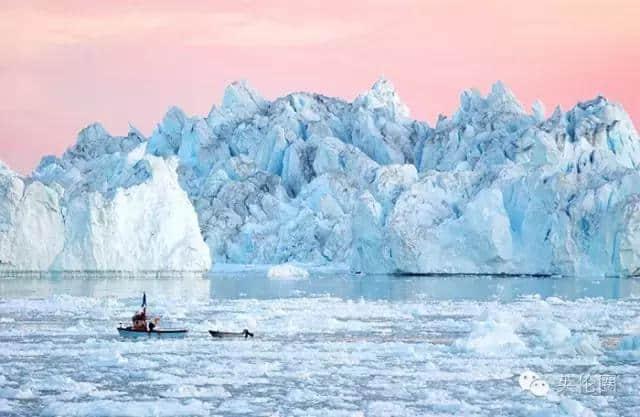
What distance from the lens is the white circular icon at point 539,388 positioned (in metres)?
14.5

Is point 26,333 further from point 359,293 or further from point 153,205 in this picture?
point 153,205

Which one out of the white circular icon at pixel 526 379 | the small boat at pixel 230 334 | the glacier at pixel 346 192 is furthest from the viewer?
the glacier at pixel 346 192

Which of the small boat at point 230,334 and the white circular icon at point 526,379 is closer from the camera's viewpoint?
the white circular icon at point 526,379

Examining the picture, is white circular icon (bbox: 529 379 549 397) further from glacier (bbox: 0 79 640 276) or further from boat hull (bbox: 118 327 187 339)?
glacier (bbox: 0 79 640 276)

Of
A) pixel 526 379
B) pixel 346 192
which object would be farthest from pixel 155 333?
pixel 346 192

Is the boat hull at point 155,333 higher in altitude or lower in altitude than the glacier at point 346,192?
lower

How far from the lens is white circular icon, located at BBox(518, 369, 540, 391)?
15058mm

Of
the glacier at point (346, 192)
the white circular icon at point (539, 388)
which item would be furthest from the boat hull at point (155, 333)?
→ the glacier at point (346, 192)

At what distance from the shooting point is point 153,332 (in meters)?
21.6

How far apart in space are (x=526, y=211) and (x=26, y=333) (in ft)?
115

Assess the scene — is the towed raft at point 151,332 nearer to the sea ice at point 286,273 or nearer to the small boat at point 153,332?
the small boat at point 153,332

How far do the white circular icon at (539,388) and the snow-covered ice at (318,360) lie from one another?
12 cm

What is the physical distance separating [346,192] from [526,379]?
5538cm

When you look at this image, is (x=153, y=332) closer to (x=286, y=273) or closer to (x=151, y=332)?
(x=151, y=332)
